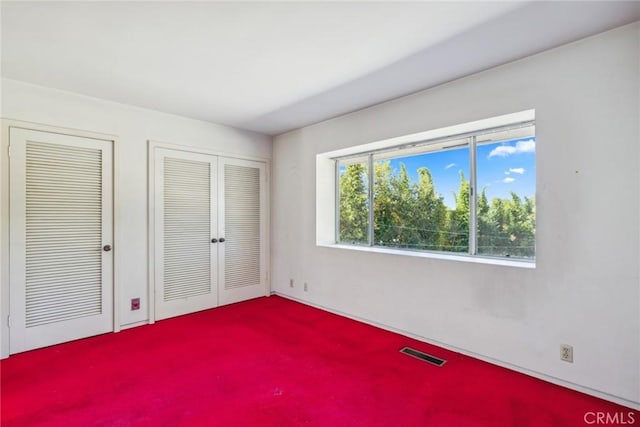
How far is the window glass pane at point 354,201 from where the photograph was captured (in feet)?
13.4

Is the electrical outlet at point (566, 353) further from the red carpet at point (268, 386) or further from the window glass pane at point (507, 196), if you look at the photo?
the window glass pane at point (507, 196)

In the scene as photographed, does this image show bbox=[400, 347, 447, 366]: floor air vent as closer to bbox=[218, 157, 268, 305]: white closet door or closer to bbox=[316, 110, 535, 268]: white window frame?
bbox=[316, 110, 535, 268]: white window frame

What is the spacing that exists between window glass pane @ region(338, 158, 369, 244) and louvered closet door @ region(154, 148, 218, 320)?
5.76ft

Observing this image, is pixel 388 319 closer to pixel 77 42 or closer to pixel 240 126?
pixel 240 126

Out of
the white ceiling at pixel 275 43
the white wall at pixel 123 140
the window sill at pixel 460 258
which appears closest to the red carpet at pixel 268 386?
the white wall at pixel 123 140

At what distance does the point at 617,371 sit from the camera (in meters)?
2.06

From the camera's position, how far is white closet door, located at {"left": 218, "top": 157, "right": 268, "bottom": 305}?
4309 mm

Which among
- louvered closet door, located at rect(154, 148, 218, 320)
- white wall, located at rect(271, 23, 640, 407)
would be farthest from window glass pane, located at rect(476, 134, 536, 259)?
louvered closet door, located at rect(154, 148, 218, 320)

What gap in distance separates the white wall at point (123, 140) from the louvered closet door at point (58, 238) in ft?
0.28

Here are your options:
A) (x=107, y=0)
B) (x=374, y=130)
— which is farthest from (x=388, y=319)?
(x=107, y=0)

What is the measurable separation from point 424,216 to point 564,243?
1385 millimetres

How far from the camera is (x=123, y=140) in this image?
347 cm

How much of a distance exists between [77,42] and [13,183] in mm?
1556

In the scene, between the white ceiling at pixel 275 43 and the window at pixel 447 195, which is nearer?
the white ceiling at pixel 275 43
